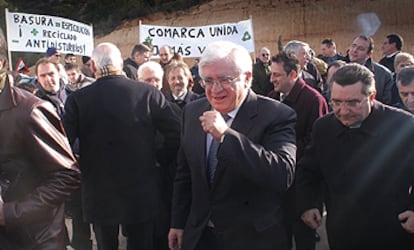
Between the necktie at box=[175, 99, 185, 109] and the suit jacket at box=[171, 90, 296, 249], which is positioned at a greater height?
the necktie at box=[175, 99, 185, 109]

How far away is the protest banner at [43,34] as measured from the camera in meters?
8.04

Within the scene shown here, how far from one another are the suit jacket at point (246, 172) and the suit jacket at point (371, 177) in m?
0.39

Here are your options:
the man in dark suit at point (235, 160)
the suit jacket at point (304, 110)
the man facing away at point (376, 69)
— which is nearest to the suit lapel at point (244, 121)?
the man in dark suit at point (235, 160)

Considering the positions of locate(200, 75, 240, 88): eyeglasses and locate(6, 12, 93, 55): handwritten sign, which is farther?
locate(6, 12, 93, 55): handwritten sign

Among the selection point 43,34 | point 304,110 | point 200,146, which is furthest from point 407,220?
point 43,34

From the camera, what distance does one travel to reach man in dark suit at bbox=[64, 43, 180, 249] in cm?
368

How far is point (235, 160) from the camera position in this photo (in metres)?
2.23

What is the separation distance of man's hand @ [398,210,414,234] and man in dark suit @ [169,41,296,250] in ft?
2.10

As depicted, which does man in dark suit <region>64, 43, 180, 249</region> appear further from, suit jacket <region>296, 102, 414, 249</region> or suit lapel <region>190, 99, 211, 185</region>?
suit jacket <region>296, 102, 414, 249</region>

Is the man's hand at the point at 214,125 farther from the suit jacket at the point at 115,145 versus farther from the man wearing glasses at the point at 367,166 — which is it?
the suit jacket at the point at 115,145

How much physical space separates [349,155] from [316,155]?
24cm

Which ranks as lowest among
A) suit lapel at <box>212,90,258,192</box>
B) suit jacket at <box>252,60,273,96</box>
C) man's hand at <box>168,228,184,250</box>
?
man's hand at <box>168,228,184,250</box>

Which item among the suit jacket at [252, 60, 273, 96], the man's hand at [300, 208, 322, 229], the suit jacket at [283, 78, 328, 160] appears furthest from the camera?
→ the suit jacket at [252, 60, 273, 96]

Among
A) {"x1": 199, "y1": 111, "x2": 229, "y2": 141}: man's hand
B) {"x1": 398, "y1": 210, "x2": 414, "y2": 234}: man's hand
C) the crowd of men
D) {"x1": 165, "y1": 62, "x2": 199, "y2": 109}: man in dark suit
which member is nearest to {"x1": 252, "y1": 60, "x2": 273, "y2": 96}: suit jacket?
{"x1": 165, "y1": 62, "x2": 199, "y2": 109}: man in dark suit
